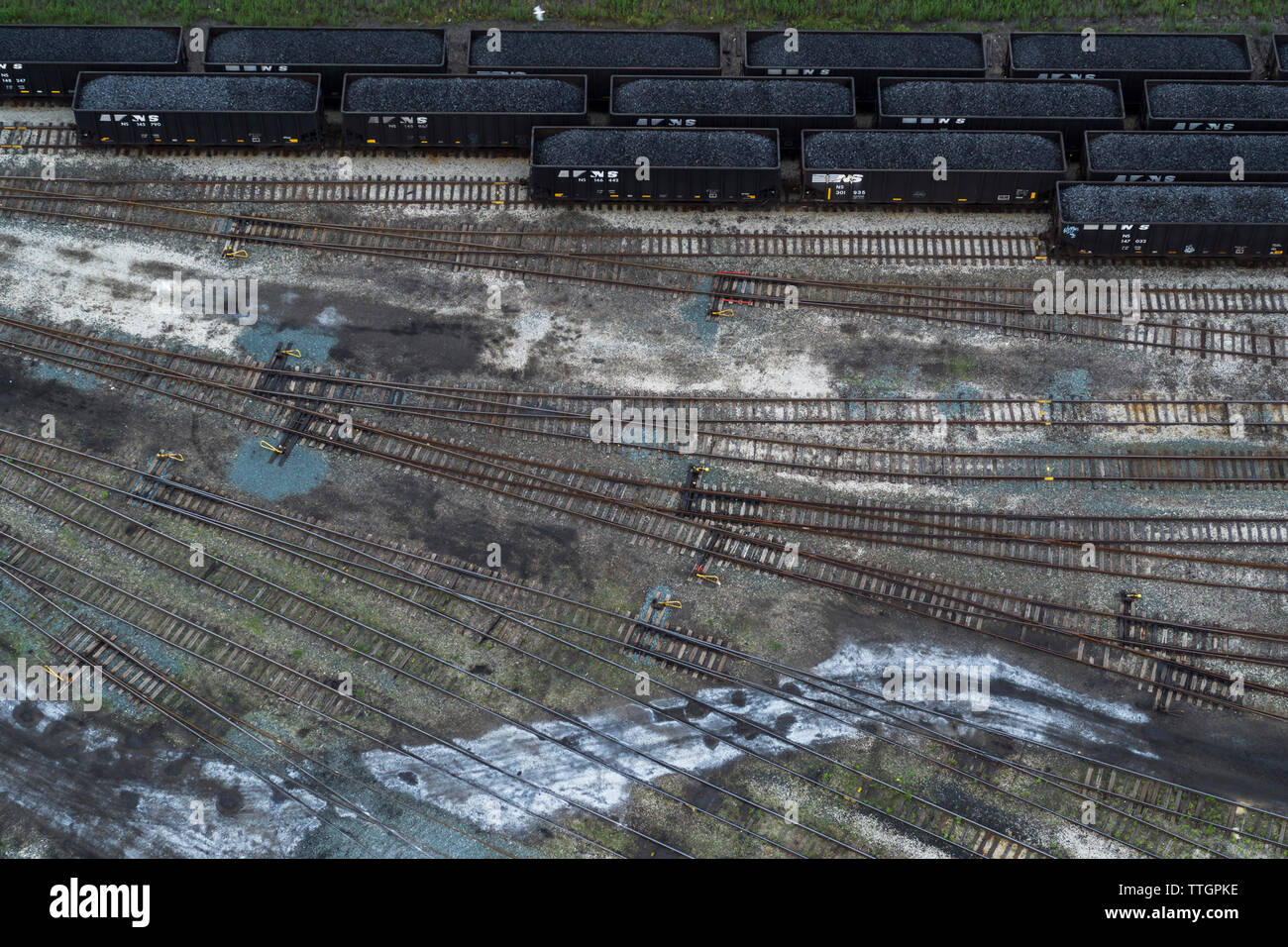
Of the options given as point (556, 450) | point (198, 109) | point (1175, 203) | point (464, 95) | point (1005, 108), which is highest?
point (464, 95)

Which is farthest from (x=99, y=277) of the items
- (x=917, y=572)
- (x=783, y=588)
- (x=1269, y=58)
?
(x=1269, y=58)

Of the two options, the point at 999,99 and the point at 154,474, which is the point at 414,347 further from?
the point at 999,99

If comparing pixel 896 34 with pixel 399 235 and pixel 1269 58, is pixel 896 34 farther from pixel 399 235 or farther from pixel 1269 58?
pixel 399 235

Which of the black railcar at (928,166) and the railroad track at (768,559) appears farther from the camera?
the black railcar at (928,166)

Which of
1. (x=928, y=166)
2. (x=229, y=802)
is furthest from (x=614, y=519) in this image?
(x=928, y=166)

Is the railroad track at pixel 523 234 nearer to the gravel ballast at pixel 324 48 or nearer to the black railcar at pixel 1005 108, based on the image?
the black railcar at pixel 1005 108

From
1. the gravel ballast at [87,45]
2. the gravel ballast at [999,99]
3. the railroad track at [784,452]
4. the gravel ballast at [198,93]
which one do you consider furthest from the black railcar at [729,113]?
the gravel ballast at [87,45]
